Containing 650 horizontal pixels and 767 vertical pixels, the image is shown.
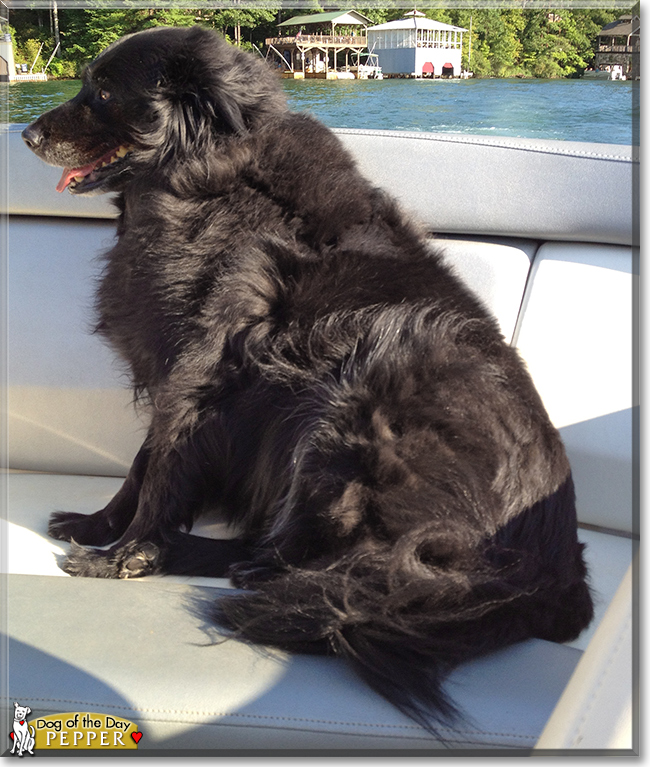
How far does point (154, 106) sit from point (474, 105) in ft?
3.87

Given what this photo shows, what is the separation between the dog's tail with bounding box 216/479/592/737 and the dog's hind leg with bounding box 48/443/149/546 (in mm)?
599

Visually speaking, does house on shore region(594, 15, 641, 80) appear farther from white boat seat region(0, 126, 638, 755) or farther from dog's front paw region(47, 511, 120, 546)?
dog's front paw region(47, 511, 120, 546)

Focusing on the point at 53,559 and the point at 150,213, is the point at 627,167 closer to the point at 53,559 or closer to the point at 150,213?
the point at 150,213

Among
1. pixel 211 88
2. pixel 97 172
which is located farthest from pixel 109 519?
pixel 211 88

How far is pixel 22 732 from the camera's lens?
1.27 m

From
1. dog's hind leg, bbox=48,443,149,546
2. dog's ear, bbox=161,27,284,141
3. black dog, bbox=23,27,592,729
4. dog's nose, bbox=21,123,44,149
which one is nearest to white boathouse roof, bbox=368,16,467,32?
black dog, bbox=23,27,592,729

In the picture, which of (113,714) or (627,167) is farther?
(627,167)

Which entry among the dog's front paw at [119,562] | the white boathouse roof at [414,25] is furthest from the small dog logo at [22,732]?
the white boathouse roof at [414,25]

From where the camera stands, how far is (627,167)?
2156 mm

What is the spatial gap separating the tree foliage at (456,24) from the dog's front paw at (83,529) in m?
1.36

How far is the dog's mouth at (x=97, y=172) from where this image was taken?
78.5 inches

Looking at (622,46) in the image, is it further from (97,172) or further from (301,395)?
(97,172)

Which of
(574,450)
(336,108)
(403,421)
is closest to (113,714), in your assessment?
(403,421)

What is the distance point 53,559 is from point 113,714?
699mm
